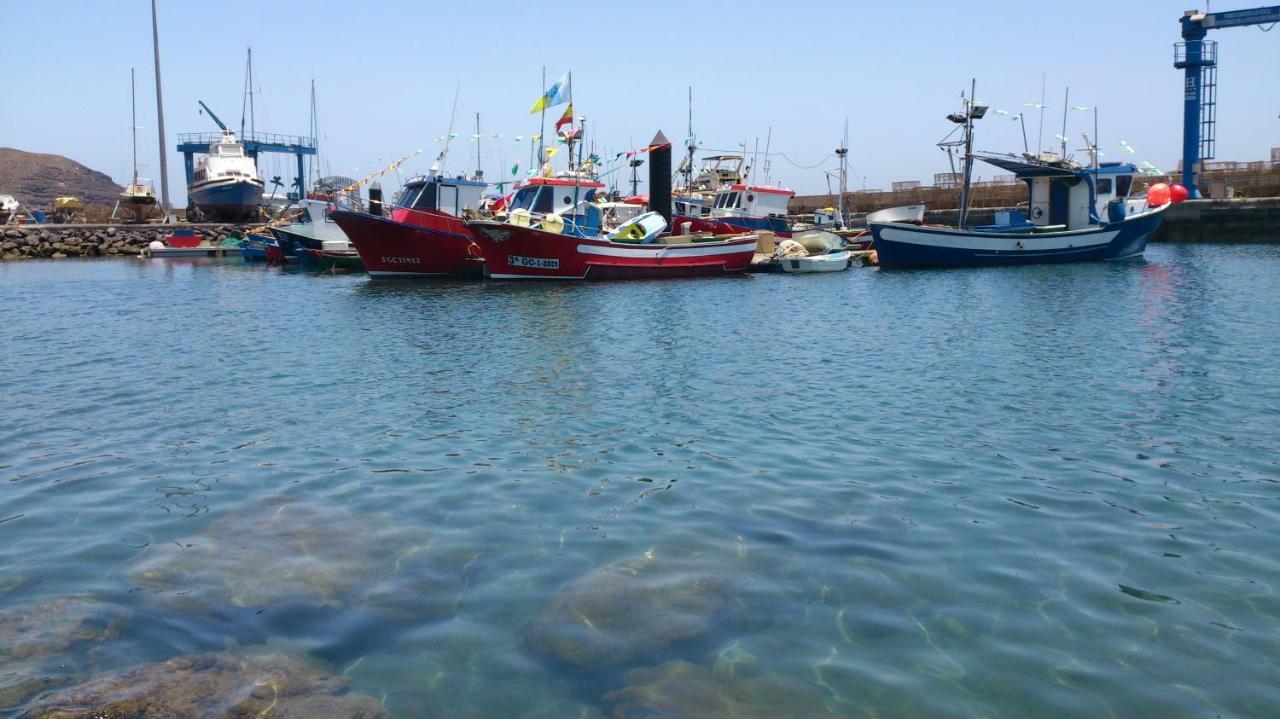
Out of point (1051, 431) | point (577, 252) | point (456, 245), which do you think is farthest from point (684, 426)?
point (456, 245)

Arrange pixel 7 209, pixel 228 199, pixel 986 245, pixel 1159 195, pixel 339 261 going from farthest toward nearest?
pixel 7 209, pixel 228 199, pixel 339 261, pixel 1159 195, pixel 986 245

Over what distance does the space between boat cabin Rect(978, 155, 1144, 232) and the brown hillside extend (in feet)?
376

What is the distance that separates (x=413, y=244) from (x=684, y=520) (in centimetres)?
2562

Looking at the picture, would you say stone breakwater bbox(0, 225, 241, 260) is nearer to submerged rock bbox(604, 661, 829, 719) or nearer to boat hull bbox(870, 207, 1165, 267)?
boat hull bbox(870, 207, 1165, 267)

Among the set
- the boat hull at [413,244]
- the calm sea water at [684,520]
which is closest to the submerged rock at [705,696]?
the calm sea water at [684,520]

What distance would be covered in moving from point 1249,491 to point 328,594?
655cm

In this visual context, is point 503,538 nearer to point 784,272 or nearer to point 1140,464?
point 1140,464

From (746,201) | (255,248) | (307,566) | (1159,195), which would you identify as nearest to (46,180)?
(255,248)

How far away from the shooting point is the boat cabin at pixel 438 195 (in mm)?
32062

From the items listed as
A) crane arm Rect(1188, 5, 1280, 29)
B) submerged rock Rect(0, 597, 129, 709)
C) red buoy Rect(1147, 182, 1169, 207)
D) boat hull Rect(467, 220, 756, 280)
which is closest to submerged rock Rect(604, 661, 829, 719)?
submerged rock Rect(0, 597, 129, 709)

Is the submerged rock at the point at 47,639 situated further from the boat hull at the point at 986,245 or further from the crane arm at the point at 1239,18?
the crane arm at the point at 1239,18

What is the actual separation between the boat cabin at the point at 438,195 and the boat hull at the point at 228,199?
3546cm

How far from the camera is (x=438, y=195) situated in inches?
1266

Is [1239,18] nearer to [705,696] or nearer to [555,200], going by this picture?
[555,200]
